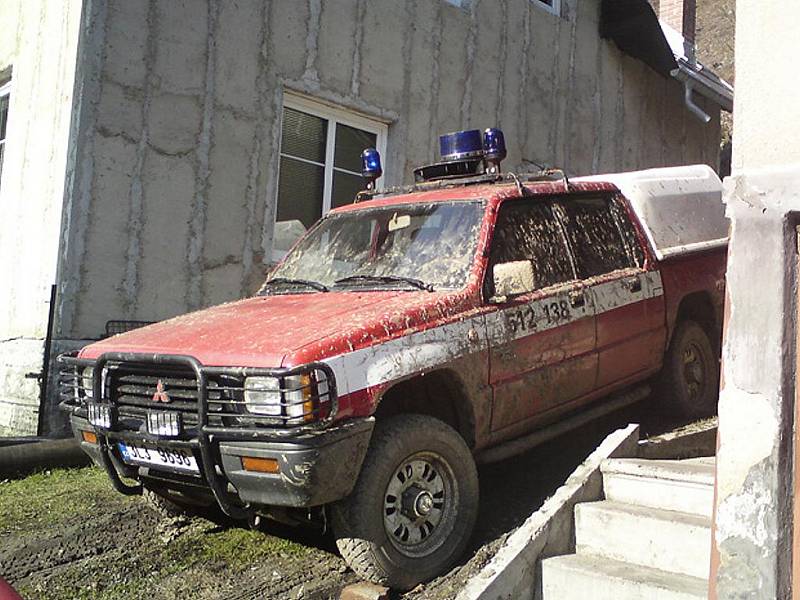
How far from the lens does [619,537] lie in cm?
350

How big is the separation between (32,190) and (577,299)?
500 cm

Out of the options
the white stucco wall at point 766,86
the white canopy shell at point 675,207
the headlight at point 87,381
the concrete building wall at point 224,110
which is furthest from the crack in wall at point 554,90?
the headlight at point 87,381

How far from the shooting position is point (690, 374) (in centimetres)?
563

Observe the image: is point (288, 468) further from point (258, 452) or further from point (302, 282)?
point (302, 282)

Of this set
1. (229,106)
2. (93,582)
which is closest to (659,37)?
(229,106)

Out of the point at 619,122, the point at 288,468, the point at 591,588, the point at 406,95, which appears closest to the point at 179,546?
the point at 288,468

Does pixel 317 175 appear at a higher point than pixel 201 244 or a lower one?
higher

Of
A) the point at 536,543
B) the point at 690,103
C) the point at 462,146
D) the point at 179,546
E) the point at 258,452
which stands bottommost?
the point at 179,546

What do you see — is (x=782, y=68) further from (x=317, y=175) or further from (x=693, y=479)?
(x=317, y=175)

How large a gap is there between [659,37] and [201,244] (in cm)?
849

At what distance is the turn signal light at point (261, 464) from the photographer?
3.19 metres

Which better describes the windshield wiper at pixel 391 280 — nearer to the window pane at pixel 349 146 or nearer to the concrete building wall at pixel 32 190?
the concrete building wall at pixel 32 190

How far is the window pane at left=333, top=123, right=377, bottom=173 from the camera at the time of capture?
8.45 m

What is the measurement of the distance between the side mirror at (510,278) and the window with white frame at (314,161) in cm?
410
